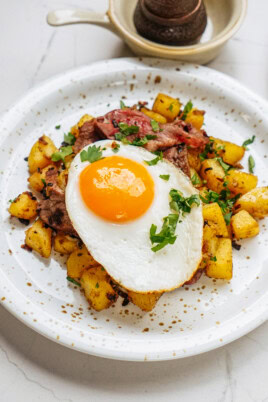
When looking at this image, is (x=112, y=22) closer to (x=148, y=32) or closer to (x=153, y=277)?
(x=148, y=32)

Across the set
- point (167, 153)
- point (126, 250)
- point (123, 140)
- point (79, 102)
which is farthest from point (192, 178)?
point (79, 102)

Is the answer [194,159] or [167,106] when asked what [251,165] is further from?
[167,106]

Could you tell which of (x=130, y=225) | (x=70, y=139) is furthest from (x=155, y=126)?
(x=130, y=225)

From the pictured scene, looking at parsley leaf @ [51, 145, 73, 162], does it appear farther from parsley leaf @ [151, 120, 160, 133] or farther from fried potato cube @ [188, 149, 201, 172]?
fried potato cube @ [188, 149, 201, 172]

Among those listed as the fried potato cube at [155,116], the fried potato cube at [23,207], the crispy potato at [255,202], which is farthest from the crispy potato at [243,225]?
the fried potato cube at [23,207]

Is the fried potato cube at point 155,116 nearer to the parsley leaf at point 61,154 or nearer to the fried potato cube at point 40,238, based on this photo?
the parsley leaf at point 61,154

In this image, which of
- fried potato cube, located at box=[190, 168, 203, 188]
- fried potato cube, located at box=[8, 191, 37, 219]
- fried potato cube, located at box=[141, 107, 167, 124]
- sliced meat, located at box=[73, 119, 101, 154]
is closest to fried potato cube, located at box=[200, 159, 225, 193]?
fried potato cube, located at box=[190, 168, 203, 188]

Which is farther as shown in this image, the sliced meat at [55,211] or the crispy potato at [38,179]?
the crispy potato at [38,179]
